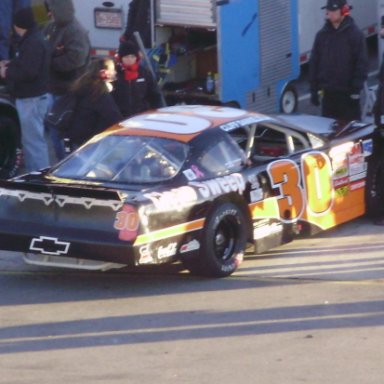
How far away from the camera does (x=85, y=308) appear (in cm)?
884

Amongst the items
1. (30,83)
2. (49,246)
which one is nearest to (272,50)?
(30,83)

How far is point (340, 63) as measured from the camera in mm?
12961

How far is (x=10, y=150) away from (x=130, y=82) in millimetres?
2186

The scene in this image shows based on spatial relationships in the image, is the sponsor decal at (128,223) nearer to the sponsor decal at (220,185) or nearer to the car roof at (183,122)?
the sponsor decal at (220,185)

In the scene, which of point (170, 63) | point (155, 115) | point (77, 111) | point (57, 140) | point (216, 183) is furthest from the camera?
point (170, 63)

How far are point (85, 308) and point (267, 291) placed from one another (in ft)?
4.58

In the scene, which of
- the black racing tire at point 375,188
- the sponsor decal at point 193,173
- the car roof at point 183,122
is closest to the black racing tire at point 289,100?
the black racing tire at point 375,188

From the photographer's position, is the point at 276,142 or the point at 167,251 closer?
the point at 167,251

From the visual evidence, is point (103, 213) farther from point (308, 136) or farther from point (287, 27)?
point (287, 27)

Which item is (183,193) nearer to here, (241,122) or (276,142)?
(241,122)

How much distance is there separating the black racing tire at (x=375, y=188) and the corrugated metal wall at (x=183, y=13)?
4.36 metres

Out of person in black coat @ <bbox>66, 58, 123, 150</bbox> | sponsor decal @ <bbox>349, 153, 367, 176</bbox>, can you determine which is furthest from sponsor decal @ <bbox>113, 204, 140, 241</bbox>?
sponsor decal @ <bbox>349, 153, 367, 176</bbox>

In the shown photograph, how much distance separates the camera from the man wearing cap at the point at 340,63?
1294cm

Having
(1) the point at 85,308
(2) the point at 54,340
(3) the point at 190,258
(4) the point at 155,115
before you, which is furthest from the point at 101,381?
(4) the point at 155,115
